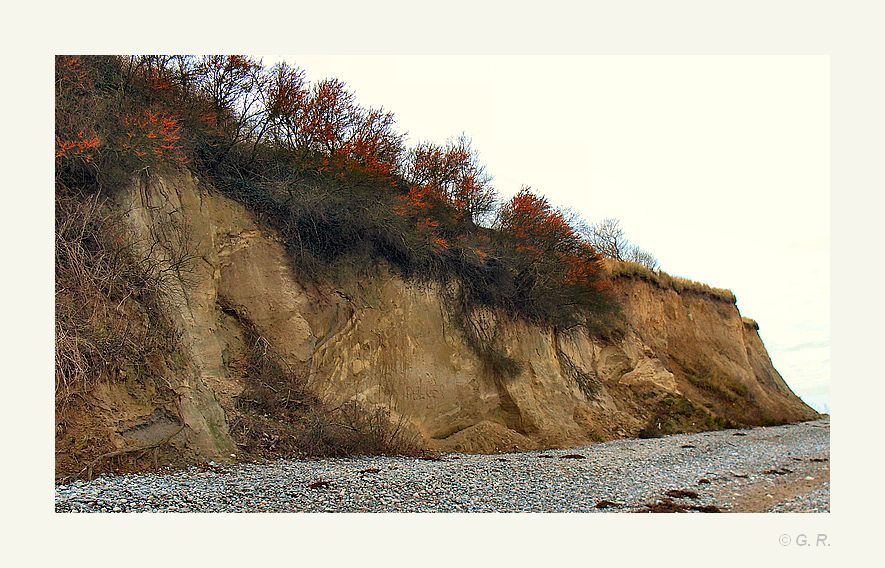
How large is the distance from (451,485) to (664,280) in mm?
24328

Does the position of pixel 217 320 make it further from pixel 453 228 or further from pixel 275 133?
pixel 453 228

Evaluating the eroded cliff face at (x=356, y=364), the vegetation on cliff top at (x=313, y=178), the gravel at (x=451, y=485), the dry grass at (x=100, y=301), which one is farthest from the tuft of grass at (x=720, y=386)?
the dry grass at (x=100, y=301)

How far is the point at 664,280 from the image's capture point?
33.0m

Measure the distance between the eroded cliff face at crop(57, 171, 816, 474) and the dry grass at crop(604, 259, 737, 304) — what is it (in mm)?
3560

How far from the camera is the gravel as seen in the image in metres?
9.62

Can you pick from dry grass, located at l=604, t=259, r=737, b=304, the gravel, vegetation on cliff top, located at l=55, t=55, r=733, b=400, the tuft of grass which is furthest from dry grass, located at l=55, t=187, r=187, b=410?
the tuft of grass

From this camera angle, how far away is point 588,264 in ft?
90.7

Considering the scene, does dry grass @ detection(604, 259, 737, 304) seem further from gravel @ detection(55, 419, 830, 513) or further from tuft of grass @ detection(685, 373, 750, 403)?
gravel @ detection(55, 419, 830, 513)

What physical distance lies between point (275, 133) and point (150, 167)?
423 centimetres

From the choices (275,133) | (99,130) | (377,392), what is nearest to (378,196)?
(275,133)

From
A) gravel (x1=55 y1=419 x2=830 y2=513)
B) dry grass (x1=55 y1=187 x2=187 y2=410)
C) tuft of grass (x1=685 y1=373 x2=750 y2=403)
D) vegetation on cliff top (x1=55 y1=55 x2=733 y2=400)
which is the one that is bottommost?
tuft of grass (x1=685 y1=373 x2=750 y2=403)

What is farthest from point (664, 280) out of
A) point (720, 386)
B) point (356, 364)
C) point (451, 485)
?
point (451, 485)

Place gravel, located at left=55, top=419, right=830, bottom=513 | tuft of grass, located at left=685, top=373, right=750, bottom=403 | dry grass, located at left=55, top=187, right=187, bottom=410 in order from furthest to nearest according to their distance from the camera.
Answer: tuft of grass, located at left=685, top=373, right=750, bottom=403 → dry grass, located at left=55, top=187, right=187, bottom=410 → gravel, located at left=55, top=419, right=830, bottom=513

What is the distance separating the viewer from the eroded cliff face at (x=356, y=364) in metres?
12.6
